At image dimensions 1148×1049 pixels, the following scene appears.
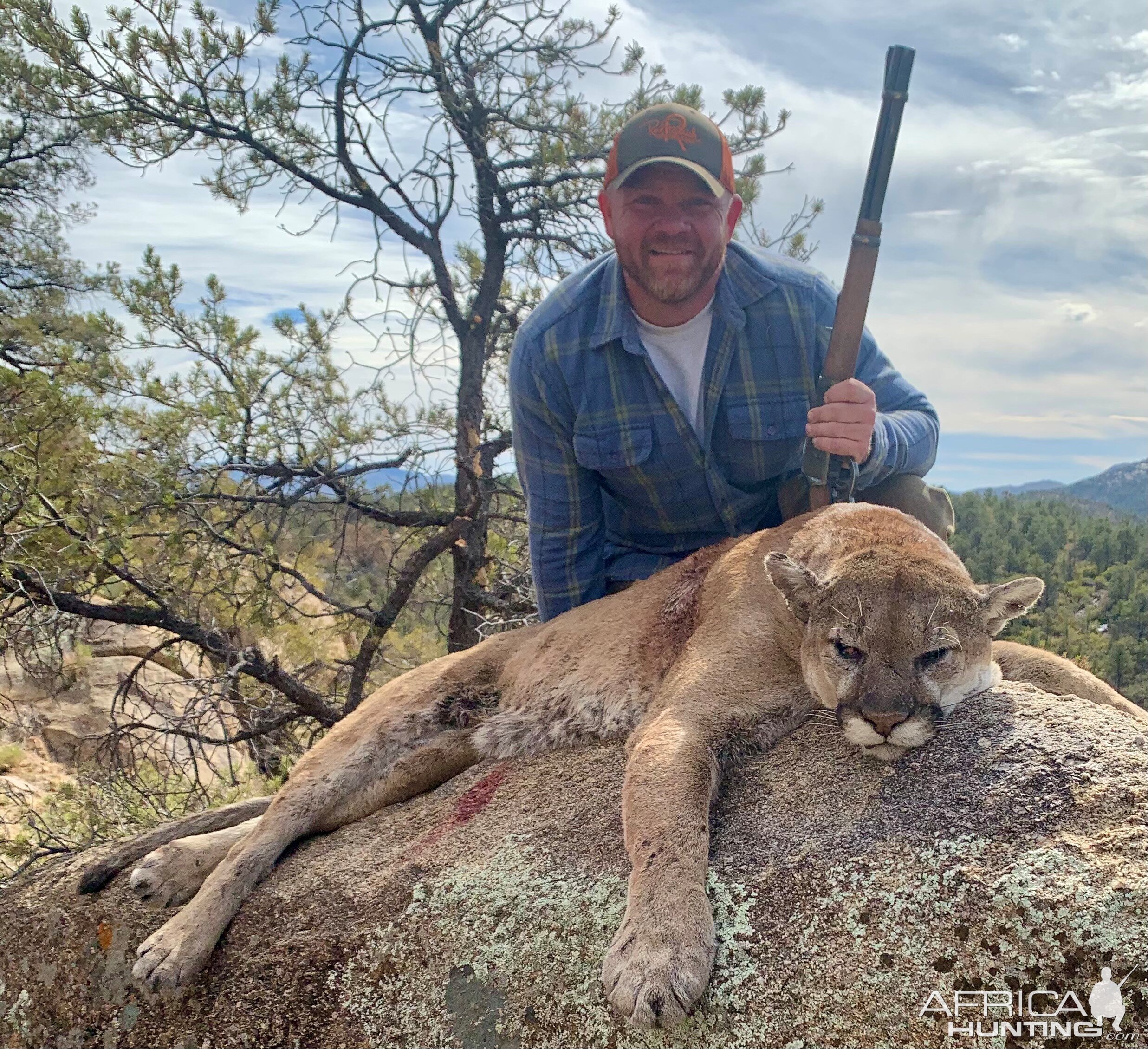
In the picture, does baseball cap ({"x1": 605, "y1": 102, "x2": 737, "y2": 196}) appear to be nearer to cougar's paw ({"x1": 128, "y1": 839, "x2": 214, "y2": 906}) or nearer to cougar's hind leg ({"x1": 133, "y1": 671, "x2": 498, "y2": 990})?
cougar's hind leg ({"x1": 133, "y1": 671, "x2": 498, "y2": 990})

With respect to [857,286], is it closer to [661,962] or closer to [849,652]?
[849,652]

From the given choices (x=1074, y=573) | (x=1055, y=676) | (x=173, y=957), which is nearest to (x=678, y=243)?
(x=1055, y=676)

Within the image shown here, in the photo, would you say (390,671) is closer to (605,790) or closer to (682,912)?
(605,790)

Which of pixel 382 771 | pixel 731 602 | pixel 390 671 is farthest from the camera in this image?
pixel 390 671

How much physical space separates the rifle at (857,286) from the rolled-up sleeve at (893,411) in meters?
0.21

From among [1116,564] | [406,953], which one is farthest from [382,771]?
[1116,564]

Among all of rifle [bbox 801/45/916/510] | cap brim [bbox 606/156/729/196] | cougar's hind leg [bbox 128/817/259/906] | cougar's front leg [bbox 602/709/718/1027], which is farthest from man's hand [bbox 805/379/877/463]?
cougar's hind leg [bbox 128/817/259/906]

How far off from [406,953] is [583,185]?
285 inches

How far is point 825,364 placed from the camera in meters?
4.55

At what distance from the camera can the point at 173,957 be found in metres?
3.17

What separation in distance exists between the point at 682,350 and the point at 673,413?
0.44 m

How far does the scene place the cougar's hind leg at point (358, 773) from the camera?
11.6 feet

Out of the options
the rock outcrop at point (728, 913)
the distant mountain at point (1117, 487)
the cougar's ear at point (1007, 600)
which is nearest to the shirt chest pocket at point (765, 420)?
the cougar's ear at point (1007, 600)

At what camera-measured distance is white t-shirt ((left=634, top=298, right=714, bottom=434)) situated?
16.2ft
